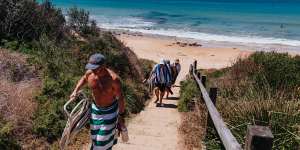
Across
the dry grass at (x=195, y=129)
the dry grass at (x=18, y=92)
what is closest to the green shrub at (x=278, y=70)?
the dry grass at (x=195, y=129)

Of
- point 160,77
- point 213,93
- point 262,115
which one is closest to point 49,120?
point 213,93

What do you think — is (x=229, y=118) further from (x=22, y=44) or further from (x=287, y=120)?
(x=22, y=44)

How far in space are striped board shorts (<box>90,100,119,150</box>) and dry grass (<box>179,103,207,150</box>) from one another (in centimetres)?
242

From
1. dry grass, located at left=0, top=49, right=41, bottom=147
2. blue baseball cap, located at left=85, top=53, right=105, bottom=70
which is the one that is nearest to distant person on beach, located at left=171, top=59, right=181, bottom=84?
dry grass, located at left=0, top=49, right=41, bottom=147

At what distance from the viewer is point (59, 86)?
33.6ft

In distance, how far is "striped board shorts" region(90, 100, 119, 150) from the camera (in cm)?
661

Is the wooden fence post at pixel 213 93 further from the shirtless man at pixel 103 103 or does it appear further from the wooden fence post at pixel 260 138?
the wooden fence post at pixel 260 138

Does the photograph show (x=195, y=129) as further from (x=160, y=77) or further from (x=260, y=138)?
(x=260, y=138)

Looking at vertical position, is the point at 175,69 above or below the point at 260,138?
below

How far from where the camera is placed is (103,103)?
662cm

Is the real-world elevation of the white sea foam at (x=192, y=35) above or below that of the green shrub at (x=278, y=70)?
below

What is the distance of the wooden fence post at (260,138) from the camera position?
3.73 metres

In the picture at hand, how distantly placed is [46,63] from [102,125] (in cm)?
503

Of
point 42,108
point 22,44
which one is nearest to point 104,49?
point 22,44
